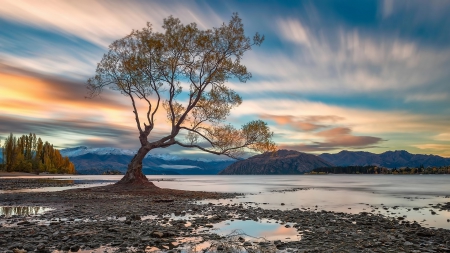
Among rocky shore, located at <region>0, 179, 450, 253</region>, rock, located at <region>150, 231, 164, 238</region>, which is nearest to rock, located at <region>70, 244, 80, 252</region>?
rocky shore, located at <region>0, 179, 450, 253</region>

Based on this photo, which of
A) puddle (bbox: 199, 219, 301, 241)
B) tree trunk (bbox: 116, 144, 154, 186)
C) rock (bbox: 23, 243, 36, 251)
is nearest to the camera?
rock (bbox: 23, 243, 36, 251)

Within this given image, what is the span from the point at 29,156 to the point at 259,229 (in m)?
193

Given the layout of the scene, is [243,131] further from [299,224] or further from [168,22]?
[299,224]

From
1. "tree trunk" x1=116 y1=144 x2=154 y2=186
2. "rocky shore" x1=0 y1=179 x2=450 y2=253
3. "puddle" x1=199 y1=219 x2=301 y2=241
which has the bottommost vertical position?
"puddle" x1=199 y1=219 x2=301 y2=241

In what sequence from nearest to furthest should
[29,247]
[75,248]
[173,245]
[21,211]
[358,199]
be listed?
[29,247]
[75,248]
[173,245]
[21,211]
[358,199]

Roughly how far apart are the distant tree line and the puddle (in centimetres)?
17312

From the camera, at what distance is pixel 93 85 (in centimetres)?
4059

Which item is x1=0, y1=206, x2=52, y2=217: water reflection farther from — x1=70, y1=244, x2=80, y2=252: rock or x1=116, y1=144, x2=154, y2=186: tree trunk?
x1=116, y1=144, x2=154, y2=186: tree trunk

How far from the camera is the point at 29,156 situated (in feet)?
574

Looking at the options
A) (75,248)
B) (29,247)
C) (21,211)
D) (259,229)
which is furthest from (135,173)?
(75,248)

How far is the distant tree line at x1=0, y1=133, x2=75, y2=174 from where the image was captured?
512ft

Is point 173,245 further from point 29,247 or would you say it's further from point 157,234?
point 29,247

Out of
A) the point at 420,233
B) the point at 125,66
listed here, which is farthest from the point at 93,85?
the point at 420,233

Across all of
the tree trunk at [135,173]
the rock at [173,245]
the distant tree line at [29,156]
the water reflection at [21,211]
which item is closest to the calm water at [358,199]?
the tree trunk at [135,173]
